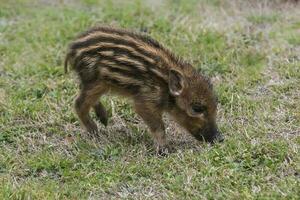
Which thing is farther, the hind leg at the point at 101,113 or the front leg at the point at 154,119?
the hind leg at the point at 101,113

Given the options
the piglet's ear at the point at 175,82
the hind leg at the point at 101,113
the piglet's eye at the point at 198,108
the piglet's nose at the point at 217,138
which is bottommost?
the hind leg at the point at 101,113

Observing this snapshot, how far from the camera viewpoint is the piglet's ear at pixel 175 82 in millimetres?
7012

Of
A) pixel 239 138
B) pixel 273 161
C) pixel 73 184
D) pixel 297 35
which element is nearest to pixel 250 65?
pixel 297 35

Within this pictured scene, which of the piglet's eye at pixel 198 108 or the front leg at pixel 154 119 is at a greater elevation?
the piglet's eye at pixel 198 108

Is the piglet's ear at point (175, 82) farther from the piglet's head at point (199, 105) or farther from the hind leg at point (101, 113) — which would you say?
the hind leg at point (101, 113)

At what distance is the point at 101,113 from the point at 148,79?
88cm

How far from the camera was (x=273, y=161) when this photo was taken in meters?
6.54

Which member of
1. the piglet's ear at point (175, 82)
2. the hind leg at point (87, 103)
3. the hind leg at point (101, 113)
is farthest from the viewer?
the hind leg at point (101, 113)

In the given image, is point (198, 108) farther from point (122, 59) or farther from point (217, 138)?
point (122, 59)

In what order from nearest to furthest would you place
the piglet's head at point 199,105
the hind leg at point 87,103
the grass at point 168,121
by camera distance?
the grass at point 168,121
the piglet's head at point 199,105
the hind leg at point 87,103

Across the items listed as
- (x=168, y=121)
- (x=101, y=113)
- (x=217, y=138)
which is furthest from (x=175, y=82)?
(x=101, y=113)

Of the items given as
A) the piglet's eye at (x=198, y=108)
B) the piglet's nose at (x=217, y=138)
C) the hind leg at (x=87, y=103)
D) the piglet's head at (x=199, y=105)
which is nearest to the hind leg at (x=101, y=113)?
the hind leg at (x=87, y=103)

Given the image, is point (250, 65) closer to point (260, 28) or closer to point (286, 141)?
point (260, 28)

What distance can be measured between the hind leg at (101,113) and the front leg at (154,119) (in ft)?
2.03
